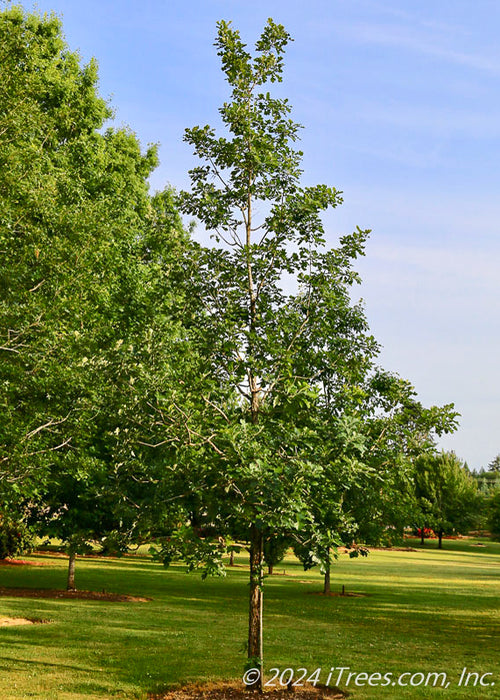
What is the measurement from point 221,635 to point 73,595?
9423 mm

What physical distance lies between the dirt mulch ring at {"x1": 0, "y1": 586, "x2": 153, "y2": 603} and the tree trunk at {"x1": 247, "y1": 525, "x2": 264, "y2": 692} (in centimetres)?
1404

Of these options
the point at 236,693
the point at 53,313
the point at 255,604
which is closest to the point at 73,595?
the point at 53,313

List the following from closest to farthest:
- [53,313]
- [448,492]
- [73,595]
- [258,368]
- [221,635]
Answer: [258,368] < [53,313] < [221,635] < [73,595] < [448,492]

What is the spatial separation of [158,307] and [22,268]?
16.0 feet

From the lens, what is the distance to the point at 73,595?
23891 millimetres

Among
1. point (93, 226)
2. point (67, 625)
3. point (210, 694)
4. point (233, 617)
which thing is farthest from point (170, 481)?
point (233, 617)

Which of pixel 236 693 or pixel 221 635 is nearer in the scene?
pixel 236 693

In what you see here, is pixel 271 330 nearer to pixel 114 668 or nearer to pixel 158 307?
pixel 158 307

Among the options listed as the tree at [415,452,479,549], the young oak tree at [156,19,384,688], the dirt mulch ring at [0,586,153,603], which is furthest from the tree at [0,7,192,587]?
the tree at [415,452,479,549]

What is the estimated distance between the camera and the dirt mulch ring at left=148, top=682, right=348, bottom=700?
403 inches

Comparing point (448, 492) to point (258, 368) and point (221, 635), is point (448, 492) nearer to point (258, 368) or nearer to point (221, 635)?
point (221, 635)

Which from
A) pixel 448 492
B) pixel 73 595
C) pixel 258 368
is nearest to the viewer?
pixel 258 368

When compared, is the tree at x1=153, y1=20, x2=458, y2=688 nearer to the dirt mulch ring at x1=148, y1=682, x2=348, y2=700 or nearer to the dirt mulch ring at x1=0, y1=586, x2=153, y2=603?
the dirt mulch ring at x1=148, y1=682, x2=348, y2=700

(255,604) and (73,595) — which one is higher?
(255,604)
